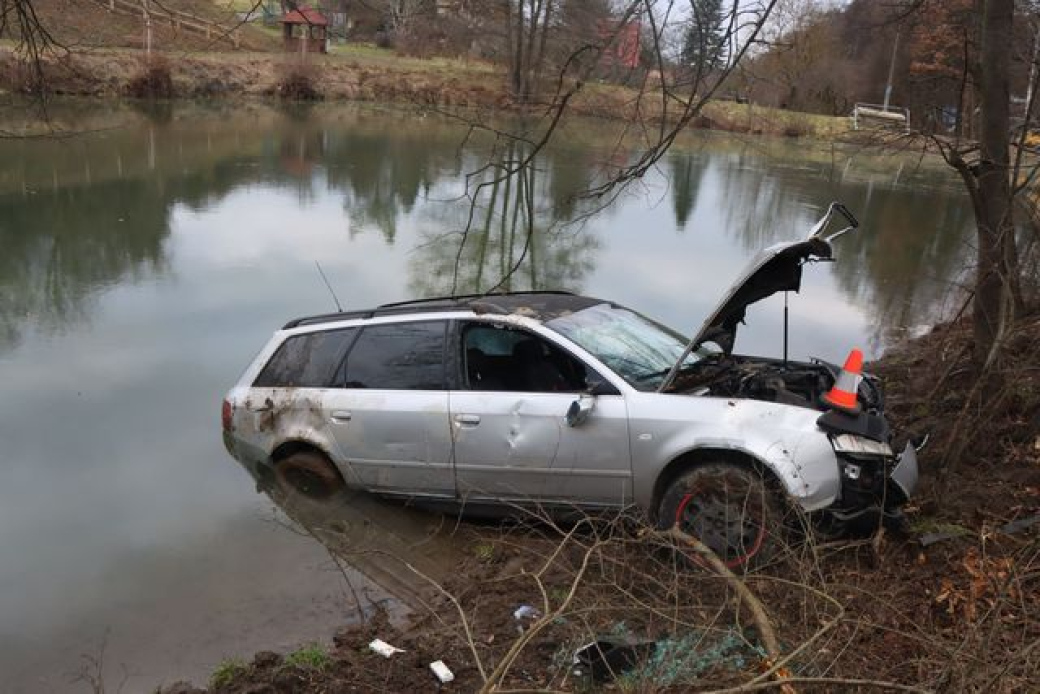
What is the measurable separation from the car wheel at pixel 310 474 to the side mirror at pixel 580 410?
213 centimetres

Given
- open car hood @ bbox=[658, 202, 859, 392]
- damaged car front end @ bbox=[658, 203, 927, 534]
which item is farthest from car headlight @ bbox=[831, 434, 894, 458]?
open car hood @ bbox=[658, 202, 859, 392]

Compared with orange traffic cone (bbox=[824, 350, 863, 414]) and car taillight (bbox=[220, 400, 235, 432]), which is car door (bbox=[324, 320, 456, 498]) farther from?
orange traffic cone (bbox=[824, 350, 863, 414])

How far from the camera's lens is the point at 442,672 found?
14.6ft

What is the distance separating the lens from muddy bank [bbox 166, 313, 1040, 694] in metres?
3.52

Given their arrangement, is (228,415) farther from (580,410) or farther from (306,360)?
(580,410)

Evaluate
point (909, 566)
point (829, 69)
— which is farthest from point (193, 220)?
point (829, 69)

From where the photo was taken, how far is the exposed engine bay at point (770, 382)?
5.77 metres

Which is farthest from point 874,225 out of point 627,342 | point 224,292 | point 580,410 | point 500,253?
point 580,410

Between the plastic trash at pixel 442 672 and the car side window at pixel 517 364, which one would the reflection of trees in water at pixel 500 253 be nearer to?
the car side window at pixel 517 364

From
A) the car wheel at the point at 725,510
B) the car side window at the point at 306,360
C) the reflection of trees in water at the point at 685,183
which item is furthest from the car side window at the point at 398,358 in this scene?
the reflection of trees in water at the point at 685,183

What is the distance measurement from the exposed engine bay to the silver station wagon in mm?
19

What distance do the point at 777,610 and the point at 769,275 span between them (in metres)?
2.45

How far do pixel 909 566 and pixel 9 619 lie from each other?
5.42 m

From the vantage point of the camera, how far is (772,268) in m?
5.91
